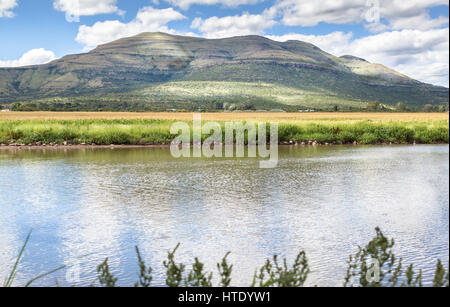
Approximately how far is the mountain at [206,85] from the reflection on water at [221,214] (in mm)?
87560

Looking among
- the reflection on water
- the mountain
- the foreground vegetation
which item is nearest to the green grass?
the reflection on water

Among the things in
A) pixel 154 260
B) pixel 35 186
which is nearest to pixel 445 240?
pixel 154 260

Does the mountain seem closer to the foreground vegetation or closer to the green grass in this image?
the green grass

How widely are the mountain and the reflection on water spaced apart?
87.6m

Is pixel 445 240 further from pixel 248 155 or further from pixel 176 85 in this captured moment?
pixel 176 85

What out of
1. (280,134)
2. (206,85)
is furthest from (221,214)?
(206,85)

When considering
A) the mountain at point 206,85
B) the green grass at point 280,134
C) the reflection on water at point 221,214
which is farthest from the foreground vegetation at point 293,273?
the mountain at point 206,85

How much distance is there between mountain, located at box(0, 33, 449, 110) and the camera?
118312 mm

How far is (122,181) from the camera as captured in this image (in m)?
14.6

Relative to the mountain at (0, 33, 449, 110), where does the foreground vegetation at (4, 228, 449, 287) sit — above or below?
below

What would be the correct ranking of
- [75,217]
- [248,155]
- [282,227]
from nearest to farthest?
[282,227], [75,217], [248,155]

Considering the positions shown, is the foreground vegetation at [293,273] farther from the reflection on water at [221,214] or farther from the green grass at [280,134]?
the green grass at [280,134]

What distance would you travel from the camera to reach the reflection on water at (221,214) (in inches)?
280

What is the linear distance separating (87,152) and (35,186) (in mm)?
11150
